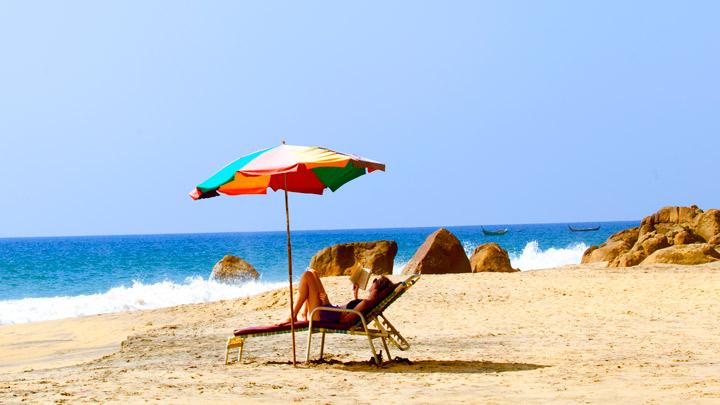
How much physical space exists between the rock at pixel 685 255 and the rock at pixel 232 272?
12.4 metres

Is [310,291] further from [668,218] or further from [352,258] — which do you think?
[668,218]

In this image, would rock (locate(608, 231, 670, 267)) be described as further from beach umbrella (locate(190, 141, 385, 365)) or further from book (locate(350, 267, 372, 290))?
book (locate(350, 267, 372, 290))

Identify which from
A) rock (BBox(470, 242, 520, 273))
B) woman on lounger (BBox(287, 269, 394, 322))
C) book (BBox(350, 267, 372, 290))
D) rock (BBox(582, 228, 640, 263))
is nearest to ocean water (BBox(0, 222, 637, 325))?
rock (BBox(470, 242, 520, 273))

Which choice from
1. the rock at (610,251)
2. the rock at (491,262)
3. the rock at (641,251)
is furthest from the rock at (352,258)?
Result: the rock at (610,251)

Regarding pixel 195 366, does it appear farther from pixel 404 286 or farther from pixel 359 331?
pixel 404 286

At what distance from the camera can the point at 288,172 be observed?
8.42 m

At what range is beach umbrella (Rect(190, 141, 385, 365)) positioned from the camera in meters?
8.48

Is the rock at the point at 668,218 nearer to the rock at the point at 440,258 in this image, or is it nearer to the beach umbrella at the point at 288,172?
the rock at the point at 440,258

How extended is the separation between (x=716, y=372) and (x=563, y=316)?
5170 mm

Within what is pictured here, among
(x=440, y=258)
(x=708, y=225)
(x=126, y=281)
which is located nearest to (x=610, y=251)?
(x=708, y=225)

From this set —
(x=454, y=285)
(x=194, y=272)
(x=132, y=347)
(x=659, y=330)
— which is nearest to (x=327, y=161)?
(x=132, y=347)

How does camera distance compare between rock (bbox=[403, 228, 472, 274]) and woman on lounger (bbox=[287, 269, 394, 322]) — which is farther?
Result: rock (bbox=[403, 228, 472, 274])

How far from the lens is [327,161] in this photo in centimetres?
852

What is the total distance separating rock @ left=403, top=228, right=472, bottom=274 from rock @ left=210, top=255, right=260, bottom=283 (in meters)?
7.88
